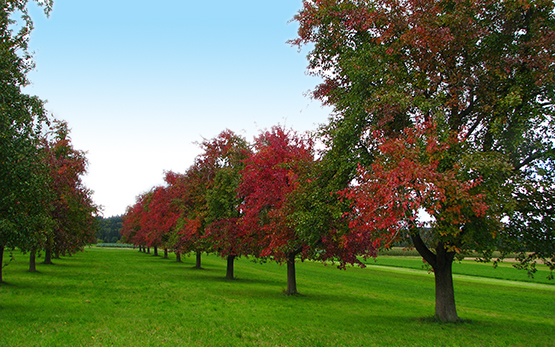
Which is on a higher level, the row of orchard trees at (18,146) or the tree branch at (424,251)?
the row of orchard trees at (18,146)

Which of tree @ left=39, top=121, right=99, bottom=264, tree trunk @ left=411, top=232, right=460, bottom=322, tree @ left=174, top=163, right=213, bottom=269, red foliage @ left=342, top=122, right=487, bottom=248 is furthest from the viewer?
tree @ left=174, top=163, right=213, bottom=269

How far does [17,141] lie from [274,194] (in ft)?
43.4

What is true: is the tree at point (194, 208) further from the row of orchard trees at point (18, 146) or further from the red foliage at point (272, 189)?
the row of orchard trees at point (18, 146)

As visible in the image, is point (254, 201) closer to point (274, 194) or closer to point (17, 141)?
point (274, 194)

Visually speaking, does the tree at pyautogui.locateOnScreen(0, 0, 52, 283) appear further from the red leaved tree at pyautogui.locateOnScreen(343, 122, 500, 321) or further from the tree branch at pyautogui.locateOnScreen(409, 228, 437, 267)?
the tree branch at pyautogui.locateOnScreen(409, 228, 437, 267)

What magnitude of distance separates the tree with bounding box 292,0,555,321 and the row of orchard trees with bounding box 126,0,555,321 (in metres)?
0.05

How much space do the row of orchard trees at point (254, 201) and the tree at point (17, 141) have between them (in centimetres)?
987

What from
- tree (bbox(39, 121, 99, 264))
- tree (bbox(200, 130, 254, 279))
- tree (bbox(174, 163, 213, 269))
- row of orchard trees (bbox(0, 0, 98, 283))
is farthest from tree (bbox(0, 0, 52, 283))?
tree (bbox(174, 163, 213, 269))

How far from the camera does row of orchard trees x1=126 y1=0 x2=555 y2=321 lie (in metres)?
11.9

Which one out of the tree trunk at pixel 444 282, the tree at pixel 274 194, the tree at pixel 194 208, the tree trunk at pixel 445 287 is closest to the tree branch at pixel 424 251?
the tree trunk at pixel 444 282

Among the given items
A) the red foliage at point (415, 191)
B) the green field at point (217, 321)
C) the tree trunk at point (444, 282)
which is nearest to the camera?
the red foliage at point (415, 191)

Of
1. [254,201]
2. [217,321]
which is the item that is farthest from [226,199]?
[217,321]

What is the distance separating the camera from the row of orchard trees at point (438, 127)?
1188cm

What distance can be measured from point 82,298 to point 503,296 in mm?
31111
